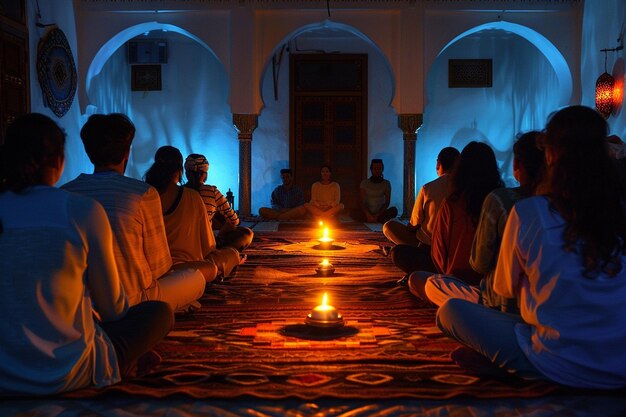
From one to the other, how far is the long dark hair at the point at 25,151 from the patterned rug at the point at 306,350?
0.67 m

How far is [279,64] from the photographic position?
10.8 metres

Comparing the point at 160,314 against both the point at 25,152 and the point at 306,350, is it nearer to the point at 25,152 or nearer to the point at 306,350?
the point at 306,350

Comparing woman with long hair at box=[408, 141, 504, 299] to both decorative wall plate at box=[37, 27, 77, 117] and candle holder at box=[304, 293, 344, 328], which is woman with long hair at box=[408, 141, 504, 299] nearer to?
candle holder at box=[304, 293, 344, 328]

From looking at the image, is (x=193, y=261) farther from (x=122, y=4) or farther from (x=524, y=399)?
(x=122, y=4)

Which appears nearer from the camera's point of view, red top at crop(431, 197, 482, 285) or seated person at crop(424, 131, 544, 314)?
seated person at crop(424, 131, 544, 314)

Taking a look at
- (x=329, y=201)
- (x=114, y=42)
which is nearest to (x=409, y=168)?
(x=329, y=201)

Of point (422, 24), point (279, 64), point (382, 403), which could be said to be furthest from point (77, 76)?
point (382, 403)

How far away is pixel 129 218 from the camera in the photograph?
2.58 metres

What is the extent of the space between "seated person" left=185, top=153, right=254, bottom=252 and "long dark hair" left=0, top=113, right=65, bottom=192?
89.0 inches

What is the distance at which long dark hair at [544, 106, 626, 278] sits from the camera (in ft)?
6.55

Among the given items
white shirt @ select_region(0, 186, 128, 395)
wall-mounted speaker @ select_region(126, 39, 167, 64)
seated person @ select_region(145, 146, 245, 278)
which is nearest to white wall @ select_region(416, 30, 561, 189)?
wall-mounted speaker @ select_region(126, 39, 167, 64)

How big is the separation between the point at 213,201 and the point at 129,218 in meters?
1.98

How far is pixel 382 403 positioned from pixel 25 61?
598 centimetres

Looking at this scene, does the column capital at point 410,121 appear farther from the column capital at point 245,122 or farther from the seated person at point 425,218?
the seated person at point 425,218
